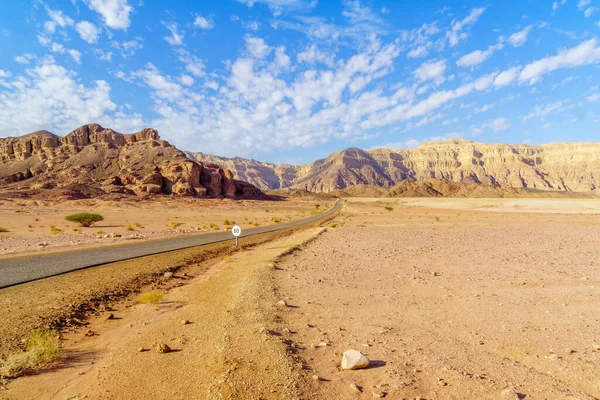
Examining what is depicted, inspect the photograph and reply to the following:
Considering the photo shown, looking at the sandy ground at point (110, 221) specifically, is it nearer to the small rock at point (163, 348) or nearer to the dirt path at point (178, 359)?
the dirt path at point (178, 359)

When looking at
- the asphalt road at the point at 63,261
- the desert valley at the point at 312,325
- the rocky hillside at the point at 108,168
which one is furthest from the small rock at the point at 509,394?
the rocky hillside at the point at 108,168

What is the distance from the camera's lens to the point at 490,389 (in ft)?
13.3

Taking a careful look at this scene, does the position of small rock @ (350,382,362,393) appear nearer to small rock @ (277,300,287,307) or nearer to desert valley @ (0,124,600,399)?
desert valley @ (0,124,600,399)

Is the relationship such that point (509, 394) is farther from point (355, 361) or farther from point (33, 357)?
point (33, 357)

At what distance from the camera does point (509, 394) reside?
12.7ft

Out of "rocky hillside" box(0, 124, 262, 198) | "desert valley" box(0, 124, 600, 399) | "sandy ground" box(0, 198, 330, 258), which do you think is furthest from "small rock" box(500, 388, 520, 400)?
"rocky hillside" box(0, 124, 262, 198)

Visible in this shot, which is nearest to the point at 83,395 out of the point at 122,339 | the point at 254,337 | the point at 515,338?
the point at 122,339

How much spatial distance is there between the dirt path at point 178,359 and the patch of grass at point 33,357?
0.23 meters

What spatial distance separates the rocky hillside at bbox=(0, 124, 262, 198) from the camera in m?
88.1

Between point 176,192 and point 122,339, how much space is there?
87584mm

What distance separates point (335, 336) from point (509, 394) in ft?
8.78

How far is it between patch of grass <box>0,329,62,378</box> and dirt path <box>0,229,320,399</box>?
232mm

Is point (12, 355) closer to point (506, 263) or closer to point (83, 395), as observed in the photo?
point (83, 395)

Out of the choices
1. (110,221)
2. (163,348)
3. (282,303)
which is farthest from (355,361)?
(110,221)
